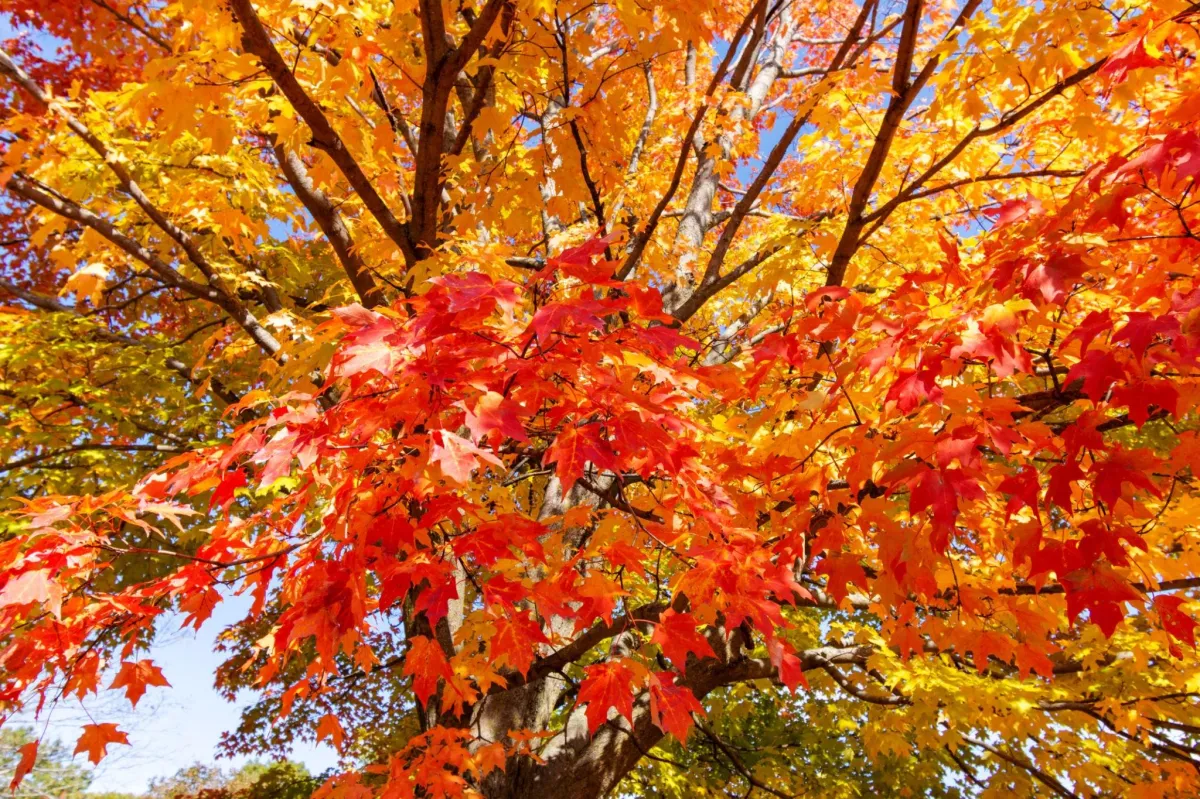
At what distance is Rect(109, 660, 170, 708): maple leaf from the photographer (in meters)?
2.46

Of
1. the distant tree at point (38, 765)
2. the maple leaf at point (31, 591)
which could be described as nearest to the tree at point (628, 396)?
the maple leaf at point (31, 591)

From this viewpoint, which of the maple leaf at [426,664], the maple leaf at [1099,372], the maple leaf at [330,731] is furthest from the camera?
the maple leaf at [330,731]

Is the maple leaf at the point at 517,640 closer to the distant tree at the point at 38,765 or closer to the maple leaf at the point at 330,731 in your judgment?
the maple leaf at the point at 330,731

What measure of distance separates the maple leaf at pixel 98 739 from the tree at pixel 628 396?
18 cm

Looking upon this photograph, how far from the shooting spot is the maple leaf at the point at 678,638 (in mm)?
2189

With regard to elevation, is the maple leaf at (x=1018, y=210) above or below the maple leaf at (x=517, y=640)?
above

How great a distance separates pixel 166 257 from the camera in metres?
5.78

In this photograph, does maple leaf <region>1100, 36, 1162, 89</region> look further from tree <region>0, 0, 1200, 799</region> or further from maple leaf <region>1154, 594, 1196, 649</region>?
maple leaf <region>1154, 594, 1196, 649</region>

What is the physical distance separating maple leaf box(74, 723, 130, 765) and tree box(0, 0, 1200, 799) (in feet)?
0.59

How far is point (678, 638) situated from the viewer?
2.22m

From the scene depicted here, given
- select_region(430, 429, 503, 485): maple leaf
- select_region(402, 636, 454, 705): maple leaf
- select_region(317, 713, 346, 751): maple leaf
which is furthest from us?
select_region(317, 713, 346, 751): maple leaf

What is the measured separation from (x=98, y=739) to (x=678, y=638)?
2188 mm

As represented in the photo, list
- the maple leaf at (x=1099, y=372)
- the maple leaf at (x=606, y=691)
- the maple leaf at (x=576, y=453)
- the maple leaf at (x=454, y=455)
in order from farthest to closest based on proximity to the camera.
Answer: the maple leaf at (x=606, y=691), the maple leaf at (x=576, y=453), the maple leaf at (x=1099, y=372), the maple leaf at (x=454, y=455)

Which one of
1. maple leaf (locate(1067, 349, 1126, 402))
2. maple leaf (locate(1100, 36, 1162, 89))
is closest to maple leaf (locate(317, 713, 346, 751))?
maple leaf (locate(1067, 349, 1126, 402))
